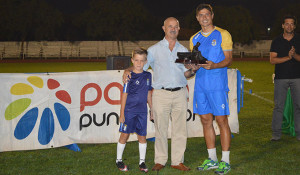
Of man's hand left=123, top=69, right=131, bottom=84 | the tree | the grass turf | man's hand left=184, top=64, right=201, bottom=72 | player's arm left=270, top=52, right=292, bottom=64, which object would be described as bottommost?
the grass turf

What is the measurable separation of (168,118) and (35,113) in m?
2.16

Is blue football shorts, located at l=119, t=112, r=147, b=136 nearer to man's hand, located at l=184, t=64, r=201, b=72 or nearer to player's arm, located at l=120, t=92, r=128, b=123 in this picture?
player's arm, located at l=120, t=92, r=128, b=123

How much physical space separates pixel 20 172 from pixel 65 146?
1.42m

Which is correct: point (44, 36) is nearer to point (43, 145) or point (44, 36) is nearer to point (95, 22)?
point (95, 22)

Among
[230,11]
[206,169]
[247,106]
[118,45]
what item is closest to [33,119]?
[206,169]

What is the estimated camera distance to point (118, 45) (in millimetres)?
47688

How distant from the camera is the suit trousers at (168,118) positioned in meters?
5.32

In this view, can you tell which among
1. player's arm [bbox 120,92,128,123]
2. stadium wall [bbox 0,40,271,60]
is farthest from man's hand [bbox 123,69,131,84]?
stadium wall [bbox 0,40,271,60]

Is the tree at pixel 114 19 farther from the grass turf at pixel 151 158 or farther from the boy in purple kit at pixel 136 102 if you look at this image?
the boy in purple kit at pixel 136 102

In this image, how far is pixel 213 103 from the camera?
5.19 metres

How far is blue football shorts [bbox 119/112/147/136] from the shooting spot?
536cm

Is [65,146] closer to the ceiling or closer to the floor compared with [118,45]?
closer to the floor

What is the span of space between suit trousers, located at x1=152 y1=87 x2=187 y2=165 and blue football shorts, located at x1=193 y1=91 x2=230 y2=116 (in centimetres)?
23

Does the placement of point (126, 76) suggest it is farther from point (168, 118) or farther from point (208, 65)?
point (208, 65)
